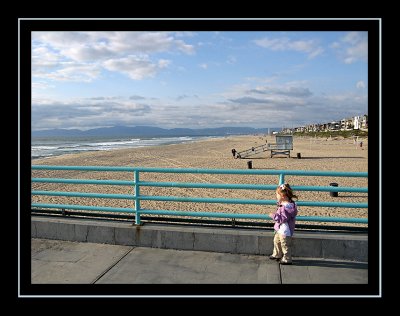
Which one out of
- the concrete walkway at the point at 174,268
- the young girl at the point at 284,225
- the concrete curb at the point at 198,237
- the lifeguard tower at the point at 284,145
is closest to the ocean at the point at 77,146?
the lifeguard tower at the point at 284,145

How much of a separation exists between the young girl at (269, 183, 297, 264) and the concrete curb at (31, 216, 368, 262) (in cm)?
26

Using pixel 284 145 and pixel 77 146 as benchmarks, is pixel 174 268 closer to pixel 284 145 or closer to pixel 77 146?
pixel 284 145

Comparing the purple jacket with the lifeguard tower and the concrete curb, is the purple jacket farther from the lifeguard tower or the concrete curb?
the lifeguard tower

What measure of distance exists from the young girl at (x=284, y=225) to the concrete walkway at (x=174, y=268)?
0.14 m

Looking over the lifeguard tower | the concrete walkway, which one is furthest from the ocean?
the concrete walkway

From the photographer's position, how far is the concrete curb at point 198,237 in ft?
14.9

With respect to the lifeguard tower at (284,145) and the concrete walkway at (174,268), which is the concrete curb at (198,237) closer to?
the concrete walkway at (174,268)

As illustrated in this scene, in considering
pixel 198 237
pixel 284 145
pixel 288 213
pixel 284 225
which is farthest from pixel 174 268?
pixel 284 145
